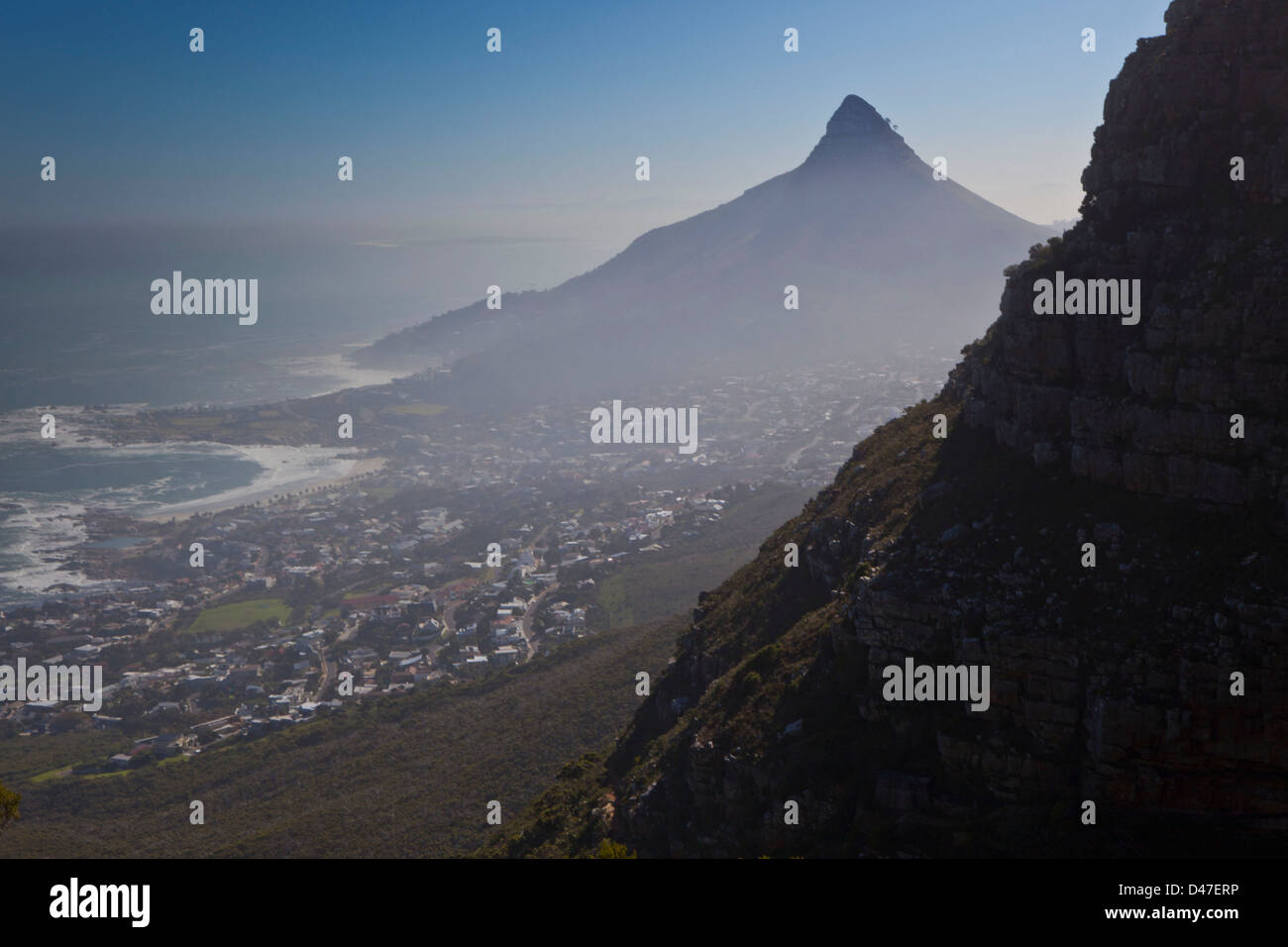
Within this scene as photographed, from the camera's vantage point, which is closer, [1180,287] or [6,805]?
[1180,287]

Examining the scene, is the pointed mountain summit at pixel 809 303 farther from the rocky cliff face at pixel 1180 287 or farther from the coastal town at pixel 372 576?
the rocky cliff face at pixel 1180 287

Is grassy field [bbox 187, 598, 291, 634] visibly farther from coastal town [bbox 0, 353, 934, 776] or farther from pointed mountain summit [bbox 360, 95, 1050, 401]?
pointed mountain summit [bbox 360, 95, 1050, 401]

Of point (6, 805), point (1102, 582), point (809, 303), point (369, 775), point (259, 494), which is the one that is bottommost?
point (369, 775)

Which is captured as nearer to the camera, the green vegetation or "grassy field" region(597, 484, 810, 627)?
the green vegetation

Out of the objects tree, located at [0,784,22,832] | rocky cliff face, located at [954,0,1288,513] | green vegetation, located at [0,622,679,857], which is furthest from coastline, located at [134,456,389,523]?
rocky cliff face, located at [954,0,1288,513]

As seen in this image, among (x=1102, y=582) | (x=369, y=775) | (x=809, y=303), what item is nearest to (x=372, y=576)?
(x=369, y=775)

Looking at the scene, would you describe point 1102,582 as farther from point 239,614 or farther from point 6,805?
point 239,614
